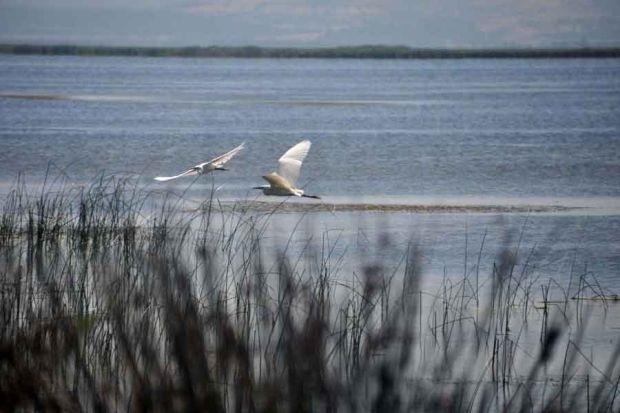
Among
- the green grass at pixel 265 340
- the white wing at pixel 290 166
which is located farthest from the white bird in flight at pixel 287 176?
the green grass at pixel 265 340

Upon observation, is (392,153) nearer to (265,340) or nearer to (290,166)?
(290,166)

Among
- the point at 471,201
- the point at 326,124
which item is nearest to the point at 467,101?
the point at 326,124

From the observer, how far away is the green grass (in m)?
4.30

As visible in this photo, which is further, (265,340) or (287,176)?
(287,176)

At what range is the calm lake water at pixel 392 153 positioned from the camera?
11344 millimetres

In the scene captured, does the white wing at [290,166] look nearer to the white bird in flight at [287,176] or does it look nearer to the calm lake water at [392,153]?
the white bird in flight at [287,176]

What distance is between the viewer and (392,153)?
21.8 m

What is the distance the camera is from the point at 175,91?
170ft

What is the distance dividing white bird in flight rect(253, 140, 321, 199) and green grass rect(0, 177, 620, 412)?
1.97 feet

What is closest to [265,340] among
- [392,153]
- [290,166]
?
[290,166]

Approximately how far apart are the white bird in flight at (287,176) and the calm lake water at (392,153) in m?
0.70

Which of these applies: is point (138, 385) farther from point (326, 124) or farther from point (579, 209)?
point (326, 124)

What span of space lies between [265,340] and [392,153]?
53.0 feet

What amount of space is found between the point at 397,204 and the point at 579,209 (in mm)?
1910
